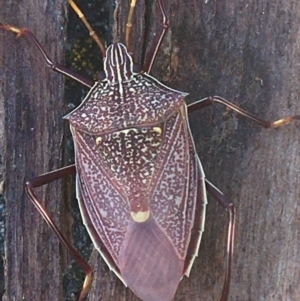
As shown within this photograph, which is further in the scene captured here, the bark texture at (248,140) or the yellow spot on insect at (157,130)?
the bark texture at (248,140)

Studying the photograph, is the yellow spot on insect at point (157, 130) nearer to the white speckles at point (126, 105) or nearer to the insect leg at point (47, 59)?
the white speckles at point (126, 105)

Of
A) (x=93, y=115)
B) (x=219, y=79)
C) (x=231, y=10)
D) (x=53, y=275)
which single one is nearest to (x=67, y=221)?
(x=53, y=275)

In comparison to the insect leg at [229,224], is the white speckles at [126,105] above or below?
above

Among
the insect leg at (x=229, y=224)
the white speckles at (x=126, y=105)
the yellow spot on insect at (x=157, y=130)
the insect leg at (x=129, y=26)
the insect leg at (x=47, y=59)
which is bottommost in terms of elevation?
the insect leg at (x=229, y=224)

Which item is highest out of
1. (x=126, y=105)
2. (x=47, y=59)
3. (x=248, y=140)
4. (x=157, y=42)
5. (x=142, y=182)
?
(x=157, y=42)

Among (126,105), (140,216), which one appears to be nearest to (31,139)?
(126,105)

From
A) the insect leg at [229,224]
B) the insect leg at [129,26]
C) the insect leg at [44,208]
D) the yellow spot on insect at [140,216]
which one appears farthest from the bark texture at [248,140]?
the yellow spot on insect at [140,216]

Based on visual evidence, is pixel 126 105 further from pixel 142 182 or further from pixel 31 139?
pixel 31 139
